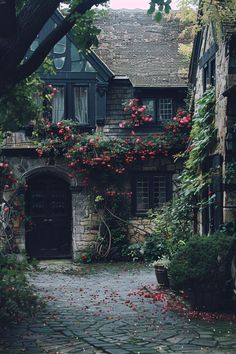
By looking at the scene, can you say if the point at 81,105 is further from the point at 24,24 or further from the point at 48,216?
the point at 24,24

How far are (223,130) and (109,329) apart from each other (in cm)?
483

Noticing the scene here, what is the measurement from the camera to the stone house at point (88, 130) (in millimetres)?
17781

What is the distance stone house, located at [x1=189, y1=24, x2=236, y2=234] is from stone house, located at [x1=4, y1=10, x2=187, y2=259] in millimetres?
5285

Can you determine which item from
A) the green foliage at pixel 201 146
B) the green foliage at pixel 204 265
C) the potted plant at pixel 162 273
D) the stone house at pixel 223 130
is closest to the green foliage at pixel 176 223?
the green foliage at pixel 201 146

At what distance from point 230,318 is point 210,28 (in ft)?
22.1

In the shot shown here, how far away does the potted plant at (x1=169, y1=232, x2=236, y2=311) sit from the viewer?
9.34 m

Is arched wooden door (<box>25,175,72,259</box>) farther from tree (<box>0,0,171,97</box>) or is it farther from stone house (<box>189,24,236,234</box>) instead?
tree (<box>0,0,171,97</box>)

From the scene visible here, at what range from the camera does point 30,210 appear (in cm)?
1831

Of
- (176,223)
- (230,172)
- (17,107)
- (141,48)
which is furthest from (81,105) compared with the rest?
(230,172)

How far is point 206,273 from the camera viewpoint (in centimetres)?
927

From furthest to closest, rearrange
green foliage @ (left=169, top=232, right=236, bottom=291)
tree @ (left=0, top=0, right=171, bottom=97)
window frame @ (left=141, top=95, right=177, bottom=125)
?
window frame @ (left=141, top=95, right=177, bottom=125), green foliage @ (left=169, top=232, right=236, bottom=291), tree @ (left=0, top=0, right=171, bottom=97)

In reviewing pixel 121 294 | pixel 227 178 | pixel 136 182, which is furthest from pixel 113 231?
pixel 227 178

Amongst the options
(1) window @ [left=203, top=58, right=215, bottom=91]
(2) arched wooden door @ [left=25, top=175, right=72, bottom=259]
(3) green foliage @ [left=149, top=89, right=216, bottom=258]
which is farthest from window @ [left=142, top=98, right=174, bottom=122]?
(1) window @ [left=203, top=58, right=215, bottom=91]

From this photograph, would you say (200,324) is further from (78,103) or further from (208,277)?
(78,103)
